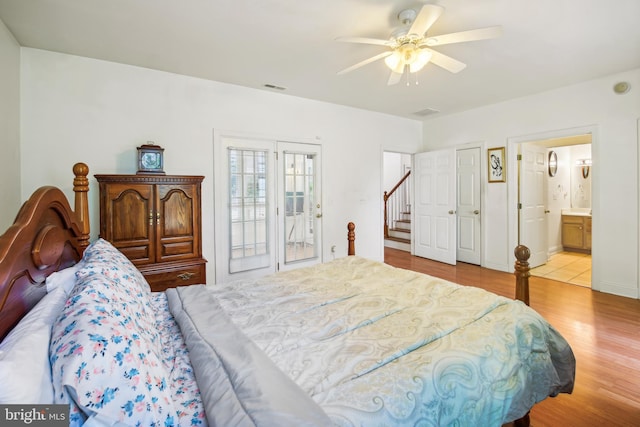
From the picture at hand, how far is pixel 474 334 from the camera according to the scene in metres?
1.32

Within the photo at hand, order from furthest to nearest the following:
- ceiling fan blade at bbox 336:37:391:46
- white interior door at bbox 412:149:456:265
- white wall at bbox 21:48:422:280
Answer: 1. white interior door at bbox 412:149:456:265
2. white wall at bbox 21:48:422:280
3. ceiling fan blade at bbox 336:37:391:46

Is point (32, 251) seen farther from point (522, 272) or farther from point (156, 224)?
point (522, 272)

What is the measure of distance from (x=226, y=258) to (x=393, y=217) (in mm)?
4813

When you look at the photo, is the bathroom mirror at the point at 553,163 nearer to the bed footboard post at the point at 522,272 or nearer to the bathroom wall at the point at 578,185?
the bathroom wall at the point at 578,185

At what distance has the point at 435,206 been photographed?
17.9 feet

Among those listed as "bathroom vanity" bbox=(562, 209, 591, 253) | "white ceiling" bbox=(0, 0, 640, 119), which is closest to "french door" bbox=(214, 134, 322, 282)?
"white ceiling" bbox=(0, 0, 640, 119)

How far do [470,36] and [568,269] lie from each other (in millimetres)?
4519

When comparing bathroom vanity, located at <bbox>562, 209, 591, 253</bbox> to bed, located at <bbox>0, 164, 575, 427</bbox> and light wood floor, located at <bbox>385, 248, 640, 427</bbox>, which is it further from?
bed, located at <bbox>0, 164, 575, 427</bbox>

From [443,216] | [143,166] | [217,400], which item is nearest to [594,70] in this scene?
[443,216]

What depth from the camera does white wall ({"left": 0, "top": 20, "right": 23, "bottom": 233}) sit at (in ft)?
7.63

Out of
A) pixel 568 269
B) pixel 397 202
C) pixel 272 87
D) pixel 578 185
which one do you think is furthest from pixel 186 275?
pixel 578 185

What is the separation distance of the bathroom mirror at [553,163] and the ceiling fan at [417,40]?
14.5ft

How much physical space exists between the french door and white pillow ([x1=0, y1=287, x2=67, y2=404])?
A: 289cm

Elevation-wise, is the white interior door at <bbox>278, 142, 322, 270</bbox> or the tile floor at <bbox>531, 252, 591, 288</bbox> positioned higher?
the white interior door at <bbox>278, 142, 322, 270</bbox>
